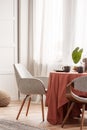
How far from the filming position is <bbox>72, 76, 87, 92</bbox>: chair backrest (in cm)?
384

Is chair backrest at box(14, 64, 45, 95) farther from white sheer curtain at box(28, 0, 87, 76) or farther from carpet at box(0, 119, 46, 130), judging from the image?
white sheer curtain at box(28, 0, 87, 76)

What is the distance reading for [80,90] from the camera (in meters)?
3.89

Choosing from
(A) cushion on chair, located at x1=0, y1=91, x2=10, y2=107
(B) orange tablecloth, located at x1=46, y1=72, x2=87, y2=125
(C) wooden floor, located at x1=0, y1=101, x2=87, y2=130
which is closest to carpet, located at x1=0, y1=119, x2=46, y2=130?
(C) wooden floor, located at x1=0, y1=101, x2=87, y2=130

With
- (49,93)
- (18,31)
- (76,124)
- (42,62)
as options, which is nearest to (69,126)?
(76,124)

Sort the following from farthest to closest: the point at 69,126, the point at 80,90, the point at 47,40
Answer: the point at 47,40
the point at 69,126
the point at 80,90

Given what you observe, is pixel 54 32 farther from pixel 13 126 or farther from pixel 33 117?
pixel 13 126

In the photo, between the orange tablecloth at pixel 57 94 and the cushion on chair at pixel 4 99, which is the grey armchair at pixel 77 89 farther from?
the cushion on chair at pixel 4 99

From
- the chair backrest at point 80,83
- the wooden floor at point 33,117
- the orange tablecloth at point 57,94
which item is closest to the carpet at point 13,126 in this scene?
the wooden floor at point 33,117

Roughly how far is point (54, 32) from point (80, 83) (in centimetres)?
228

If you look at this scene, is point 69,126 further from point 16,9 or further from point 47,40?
point 16,9

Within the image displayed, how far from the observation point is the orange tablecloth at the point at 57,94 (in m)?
4.11

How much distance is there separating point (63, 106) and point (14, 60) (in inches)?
85.5

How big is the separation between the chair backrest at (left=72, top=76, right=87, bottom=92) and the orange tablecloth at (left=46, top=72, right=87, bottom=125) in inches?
9.8

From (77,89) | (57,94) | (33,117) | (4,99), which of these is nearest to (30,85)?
(57,94)
